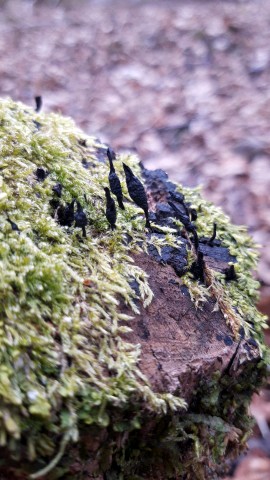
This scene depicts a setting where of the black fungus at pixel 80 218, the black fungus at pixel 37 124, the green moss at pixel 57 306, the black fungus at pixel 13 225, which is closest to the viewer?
the green moss at pixel 57 306

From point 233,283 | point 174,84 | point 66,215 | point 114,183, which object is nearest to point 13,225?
point 66,215

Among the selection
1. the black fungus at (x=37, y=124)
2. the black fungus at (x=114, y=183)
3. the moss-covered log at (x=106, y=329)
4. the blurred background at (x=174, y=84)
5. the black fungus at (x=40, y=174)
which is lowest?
the moss-covered log at (x=106, y=329)

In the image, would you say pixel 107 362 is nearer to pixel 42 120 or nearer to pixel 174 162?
pixel 42 120

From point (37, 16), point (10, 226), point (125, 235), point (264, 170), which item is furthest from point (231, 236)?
point (37, 16)

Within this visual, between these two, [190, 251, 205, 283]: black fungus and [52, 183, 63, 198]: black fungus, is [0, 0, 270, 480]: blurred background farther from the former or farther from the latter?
[52, 183, 63, 198]: black fungus

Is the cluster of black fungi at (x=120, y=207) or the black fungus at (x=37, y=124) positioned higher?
the black fungus at (x=37, y=124)

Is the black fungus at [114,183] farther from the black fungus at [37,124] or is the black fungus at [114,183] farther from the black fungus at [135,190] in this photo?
the black fungus at [37,124]

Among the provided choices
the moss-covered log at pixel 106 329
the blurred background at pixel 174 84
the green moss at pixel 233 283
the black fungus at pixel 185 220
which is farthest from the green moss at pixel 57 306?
the blurred background at pixel 174 84
